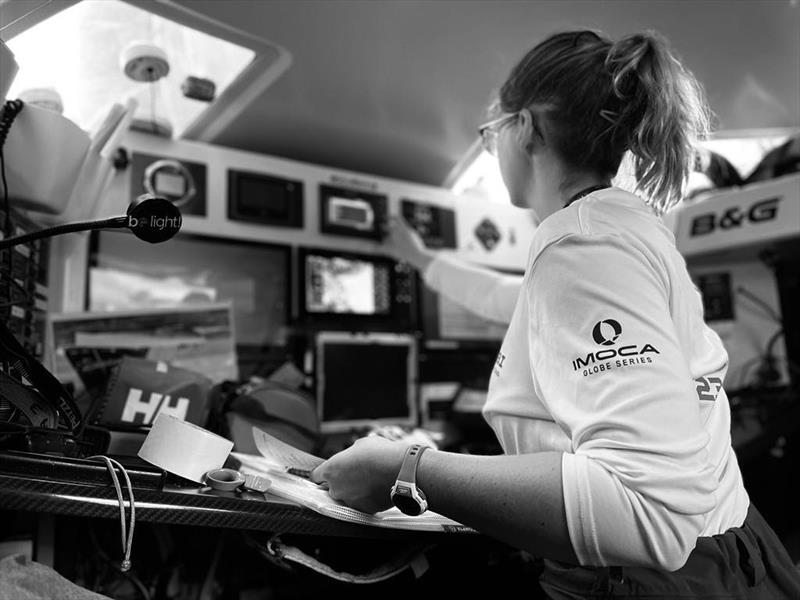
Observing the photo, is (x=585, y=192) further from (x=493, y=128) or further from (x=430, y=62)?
(x=430, y=62)

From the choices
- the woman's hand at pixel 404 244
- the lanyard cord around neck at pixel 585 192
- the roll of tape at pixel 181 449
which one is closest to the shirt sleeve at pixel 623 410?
the lanyard cord around neck at pixel 585 192

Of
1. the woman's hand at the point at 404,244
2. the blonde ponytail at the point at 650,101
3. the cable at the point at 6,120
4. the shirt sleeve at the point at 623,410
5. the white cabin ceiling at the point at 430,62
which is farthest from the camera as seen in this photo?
the woman's hand at the point at 404,244

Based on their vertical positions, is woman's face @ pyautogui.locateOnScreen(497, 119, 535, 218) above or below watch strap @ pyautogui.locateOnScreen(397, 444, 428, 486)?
above

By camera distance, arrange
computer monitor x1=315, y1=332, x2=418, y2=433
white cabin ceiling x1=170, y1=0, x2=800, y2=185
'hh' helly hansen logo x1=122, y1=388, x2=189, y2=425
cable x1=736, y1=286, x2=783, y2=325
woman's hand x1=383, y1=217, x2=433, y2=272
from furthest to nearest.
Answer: cable x1=736, y1=286, x2=783, y2=325 < woman's hand x1=383, y1=217, x2=433, y2=272 < computer monitor x1=315, y1=332, x2=418, y2=433 < white cabin ceiling x1=170, y1=0, x2=800, y2=185 < 'hh' helly hansen logo x1=122, y1=388, x2=189, y2=425

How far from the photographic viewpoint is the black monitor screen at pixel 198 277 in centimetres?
147

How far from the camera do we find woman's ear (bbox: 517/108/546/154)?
872 millimetres

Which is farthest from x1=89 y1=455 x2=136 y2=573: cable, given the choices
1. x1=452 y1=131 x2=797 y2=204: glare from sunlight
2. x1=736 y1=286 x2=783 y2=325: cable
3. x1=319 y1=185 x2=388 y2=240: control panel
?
x1=736 y1=286 x2=783 y2=325: cable

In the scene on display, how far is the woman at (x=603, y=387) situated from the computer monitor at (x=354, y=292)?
89 centimetres

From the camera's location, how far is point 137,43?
4.46ft

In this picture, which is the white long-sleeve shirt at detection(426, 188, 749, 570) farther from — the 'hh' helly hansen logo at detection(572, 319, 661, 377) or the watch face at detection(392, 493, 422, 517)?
the watch face at detection(392, 493, 422, 517)

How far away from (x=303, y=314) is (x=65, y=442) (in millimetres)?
962

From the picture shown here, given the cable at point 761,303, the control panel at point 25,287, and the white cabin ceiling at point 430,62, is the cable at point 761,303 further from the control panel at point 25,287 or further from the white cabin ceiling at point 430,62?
the control panel at point 25,287

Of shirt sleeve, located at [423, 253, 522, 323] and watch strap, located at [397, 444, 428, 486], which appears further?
shirt sleeve, located at [423, 253, 522, 323]

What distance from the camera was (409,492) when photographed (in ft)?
2.26
